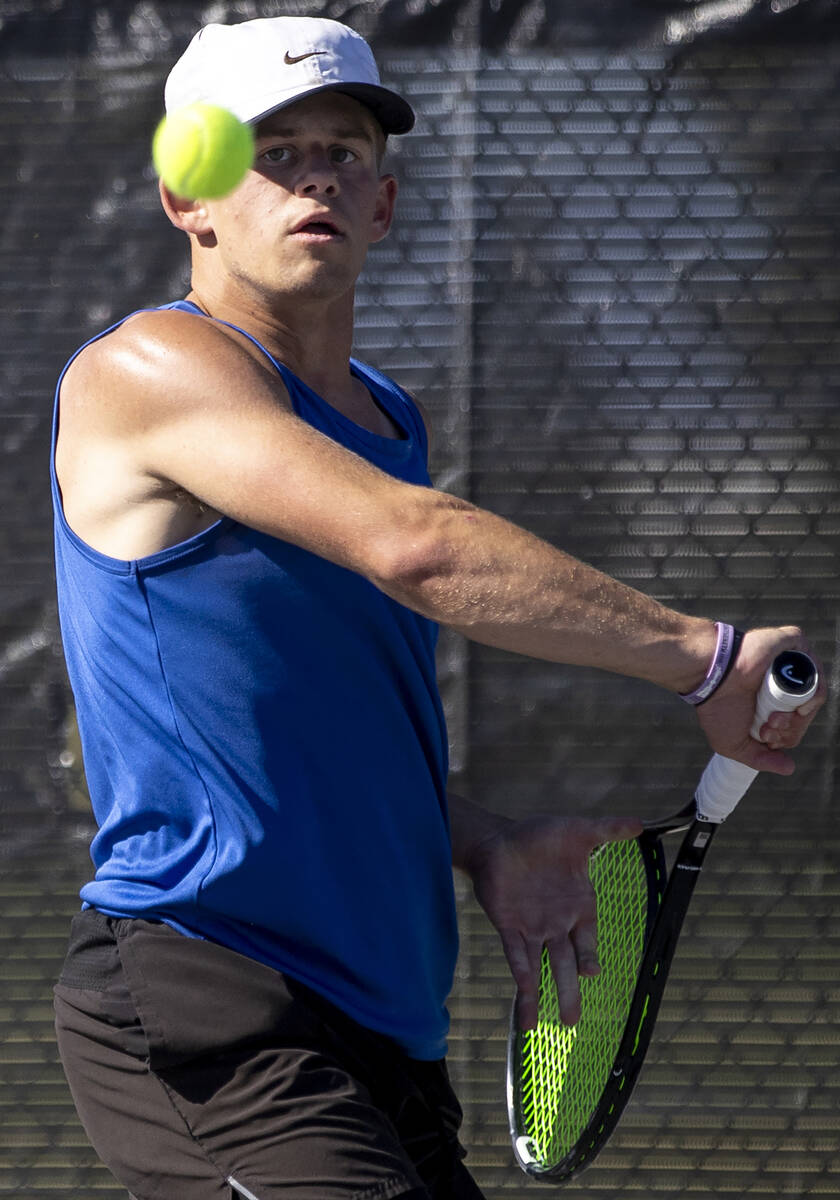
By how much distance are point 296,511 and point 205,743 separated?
13.5 inches

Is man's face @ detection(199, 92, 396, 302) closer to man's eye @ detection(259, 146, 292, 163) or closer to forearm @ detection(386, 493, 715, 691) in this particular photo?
man's eye @ detection(259, 146, 292, 163)

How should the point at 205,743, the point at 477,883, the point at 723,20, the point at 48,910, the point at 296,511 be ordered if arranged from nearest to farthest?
the point at 296,511 → the point at 205,743 → the point at 477,883 → the point at 723,20 → the point at 48,910

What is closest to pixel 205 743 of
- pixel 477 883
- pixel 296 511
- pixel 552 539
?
pixel 296 511

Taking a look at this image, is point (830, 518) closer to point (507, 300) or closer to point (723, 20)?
point (507, 300)

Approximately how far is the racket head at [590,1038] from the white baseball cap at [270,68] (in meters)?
1.23

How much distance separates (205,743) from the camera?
69.6 inches

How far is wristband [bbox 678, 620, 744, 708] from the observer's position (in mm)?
1688

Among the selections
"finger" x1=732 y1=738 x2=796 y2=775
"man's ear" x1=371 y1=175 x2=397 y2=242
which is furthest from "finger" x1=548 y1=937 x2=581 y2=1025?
"man's ear" x1=371 y1=175 x2=397 y2=242

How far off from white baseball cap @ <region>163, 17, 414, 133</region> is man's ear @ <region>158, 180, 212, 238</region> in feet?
0.42

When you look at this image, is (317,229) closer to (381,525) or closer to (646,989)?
(381,525)

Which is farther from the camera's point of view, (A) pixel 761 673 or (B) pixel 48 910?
(B) pixel 48 910

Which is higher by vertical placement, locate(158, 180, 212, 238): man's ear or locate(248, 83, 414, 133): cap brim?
locate(248, 83, 414, 133): cap brim

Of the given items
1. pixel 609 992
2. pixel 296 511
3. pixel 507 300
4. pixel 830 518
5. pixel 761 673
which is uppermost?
pixel 296 511

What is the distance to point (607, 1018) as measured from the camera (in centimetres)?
232
